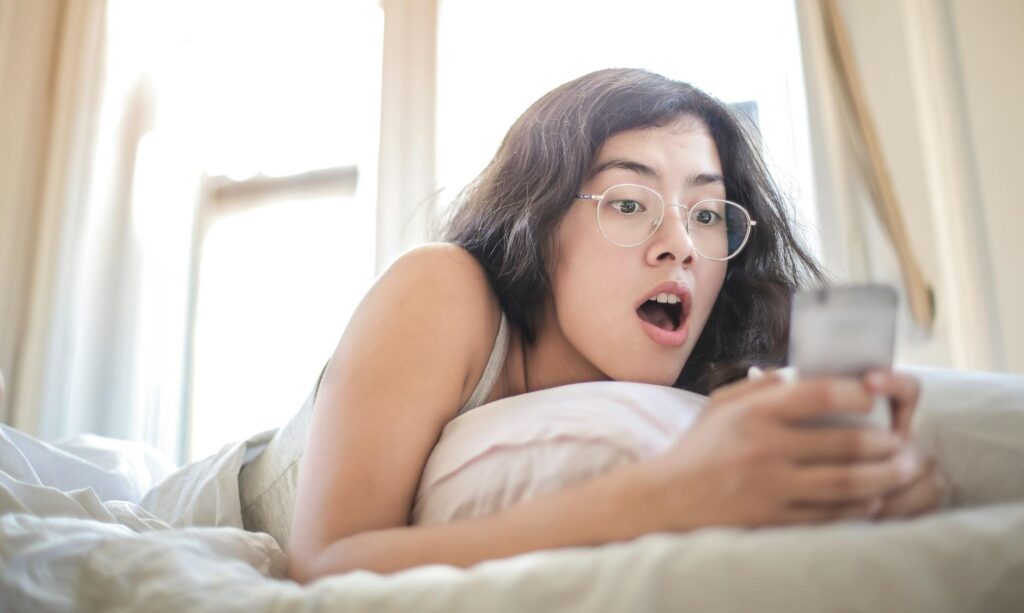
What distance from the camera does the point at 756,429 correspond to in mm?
469

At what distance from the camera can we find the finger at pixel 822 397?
43cm

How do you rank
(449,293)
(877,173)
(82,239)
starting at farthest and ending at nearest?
(82,239) < (877,173) < (449,293)

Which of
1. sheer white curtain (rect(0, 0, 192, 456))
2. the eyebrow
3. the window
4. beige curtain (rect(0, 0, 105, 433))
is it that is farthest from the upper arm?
beige curtain (rect(0, 0, 105, 433))

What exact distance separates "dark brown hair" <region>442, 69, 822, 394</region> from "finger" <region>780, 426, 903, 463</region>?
1.85 feet

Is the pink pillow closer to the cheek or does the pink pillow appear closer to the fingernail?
the fingernail

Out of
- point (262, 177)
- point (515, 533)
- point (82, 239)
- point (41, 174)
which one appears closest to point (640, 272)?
point (515, 533)

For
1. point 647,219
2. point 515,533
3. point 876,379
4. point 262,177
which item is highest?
point 262,177

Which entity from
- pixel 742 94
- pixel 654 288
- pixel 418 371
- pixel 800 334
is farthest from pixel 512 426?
pixel 742 94

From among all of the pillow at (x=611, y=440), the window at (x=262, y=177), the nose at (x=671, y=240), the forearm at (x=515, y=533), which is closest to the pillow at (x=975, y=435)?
the pillow at (x=611, y=440)

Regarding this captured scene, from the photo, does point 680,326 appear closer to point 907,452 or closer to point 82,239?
point 907,452

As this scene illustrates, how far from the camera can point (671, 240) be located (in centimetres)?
96

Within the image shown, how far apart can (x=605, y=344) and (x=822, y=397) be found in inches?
23.2

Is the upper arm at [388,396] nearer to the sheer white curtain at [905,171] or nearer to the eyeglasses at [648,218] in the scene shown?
the eyeglasses at [648,218]

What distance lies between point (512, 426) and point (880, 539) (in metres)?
0.31
